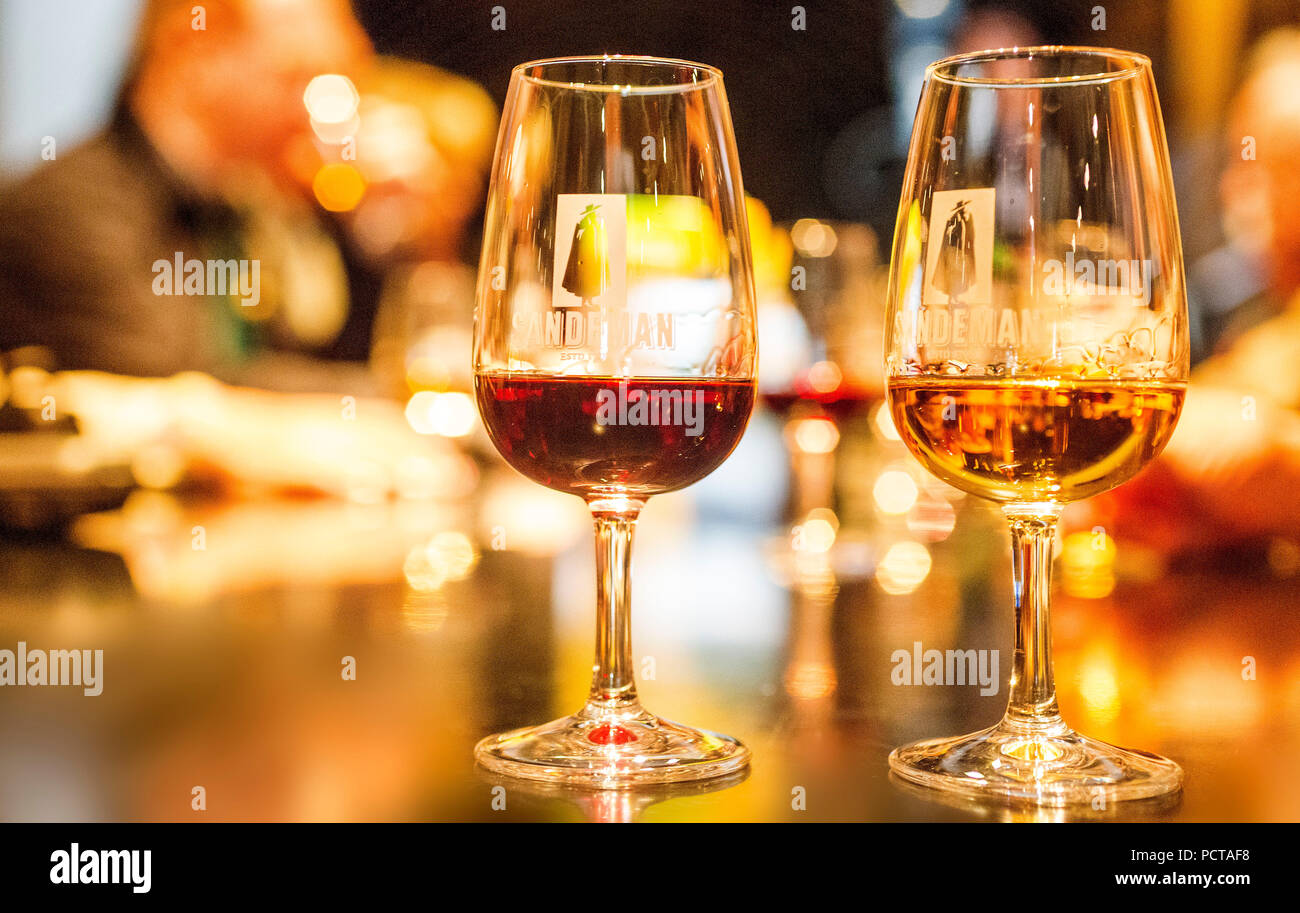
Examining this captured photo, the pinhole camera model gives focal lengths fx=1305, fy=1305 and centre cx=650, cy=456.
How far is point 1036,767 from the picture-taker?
51cm

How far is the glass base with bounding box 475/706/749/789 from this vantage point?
50 centimetres

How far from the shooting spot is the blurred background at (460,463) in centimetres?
56

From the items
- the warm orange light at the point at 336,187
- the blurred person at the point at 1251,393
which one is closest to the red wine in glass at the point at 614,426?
the blurred person at the point at 1251,393

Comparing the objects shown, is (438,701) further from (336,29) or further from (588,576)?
(336,29)

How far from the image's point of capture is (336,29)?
12.1 feet

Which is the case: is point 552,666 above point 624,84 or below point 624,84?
below

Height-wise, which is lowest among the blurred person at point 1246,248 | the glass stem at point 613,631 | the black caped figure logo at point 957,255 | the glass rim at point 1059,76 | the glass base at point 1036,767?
the glass base at point 1036,767

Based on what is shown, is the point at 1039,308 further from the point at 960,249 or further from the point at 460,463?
the point at 460,463

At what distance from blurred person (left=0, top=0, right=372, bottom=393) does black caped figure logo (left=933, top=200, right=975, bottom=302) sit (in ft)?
8.61

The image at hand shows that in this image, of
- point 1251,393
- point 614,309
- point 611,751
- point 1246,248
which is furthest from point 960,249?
point 1246,248

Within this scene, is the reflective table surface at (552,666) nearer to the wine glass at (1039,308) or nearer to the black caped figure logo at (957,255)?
the wine glass at (1039,308)

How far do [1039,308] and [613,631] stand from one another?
226 millimetres
